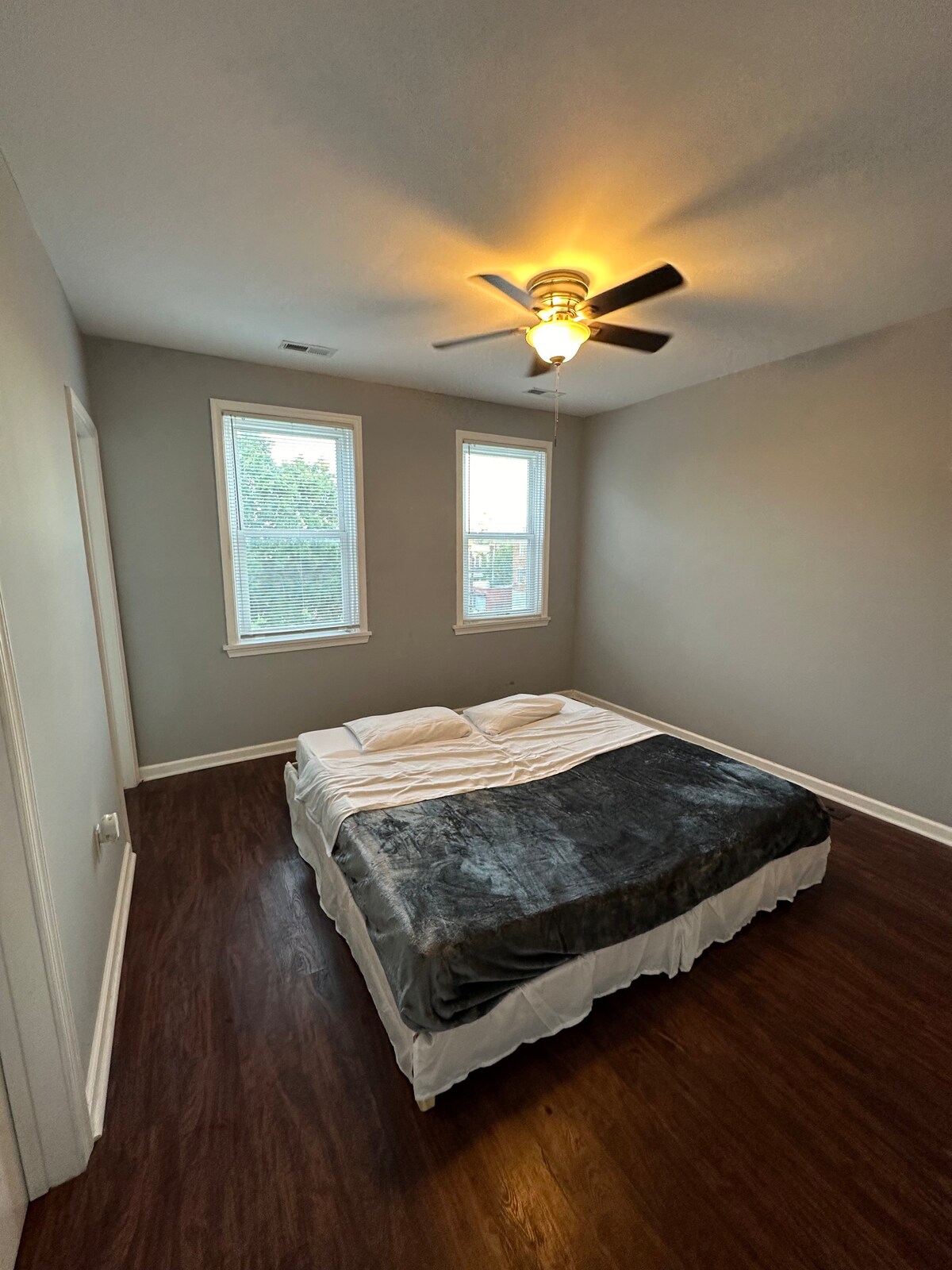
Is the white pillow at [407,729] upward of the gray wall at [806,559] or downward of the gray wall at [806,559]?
downward

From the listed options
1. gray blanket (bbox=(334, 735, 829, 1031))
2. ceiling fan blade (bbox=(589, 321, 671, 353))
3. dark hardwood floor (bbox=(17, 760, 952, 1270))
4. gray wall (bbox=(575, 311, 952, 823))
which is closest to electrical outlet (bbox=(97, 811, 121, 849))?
dark hardwood floor (bbox=(17, 760, 952, 1270))

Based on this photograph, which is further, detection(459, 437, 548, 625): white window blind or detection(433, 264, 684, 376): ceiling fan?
detection(459, 437, 548, 625): white window blind

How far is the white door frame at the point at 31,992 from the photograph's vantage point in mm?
1104

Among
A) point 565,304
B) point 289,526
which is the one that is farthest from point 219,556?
point 565,304

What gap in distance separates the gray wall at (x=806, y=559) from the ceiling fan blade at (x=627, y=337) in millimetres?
1316

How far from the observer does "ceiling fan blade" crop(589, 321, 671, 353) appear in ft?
7.30

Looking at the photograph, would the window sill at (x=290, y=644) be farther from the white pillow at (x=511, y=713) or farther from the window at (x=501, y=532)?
the white pillow at (x=511, y=713)

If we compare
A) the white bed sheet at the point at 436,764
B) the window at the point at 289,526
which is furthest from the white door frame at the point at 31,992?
the window at the point at 289,526

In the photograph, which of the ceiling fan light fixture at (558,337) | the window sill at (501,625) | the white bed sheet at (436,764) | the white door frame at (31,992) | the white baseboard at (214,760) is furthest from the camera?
the window sill at (501,625)

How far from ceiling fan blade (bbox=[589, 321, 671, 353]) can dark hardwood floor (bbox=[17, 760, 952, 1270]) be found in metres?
2.57

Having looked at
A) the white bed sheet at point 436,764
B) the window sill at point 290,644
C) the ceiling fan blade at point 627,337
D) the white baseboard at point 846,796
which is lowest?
the white baseboard at point 846,796

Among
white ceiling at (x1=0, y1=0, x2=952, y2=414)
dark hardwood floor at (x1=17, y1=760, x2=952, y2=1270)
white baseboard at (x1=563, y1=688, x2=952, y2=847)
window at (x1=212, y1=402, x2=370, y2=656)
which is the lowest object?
dark hardwood floor at (x1=17, y1=760, x2=952, y2=1270)

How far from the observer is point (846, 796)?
305 cm

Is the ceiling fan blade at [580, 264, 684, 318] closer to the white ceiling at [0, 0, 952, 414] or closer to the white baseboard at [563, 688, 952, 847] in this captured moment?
the white ceiling at [0, 0, 952, 414]
